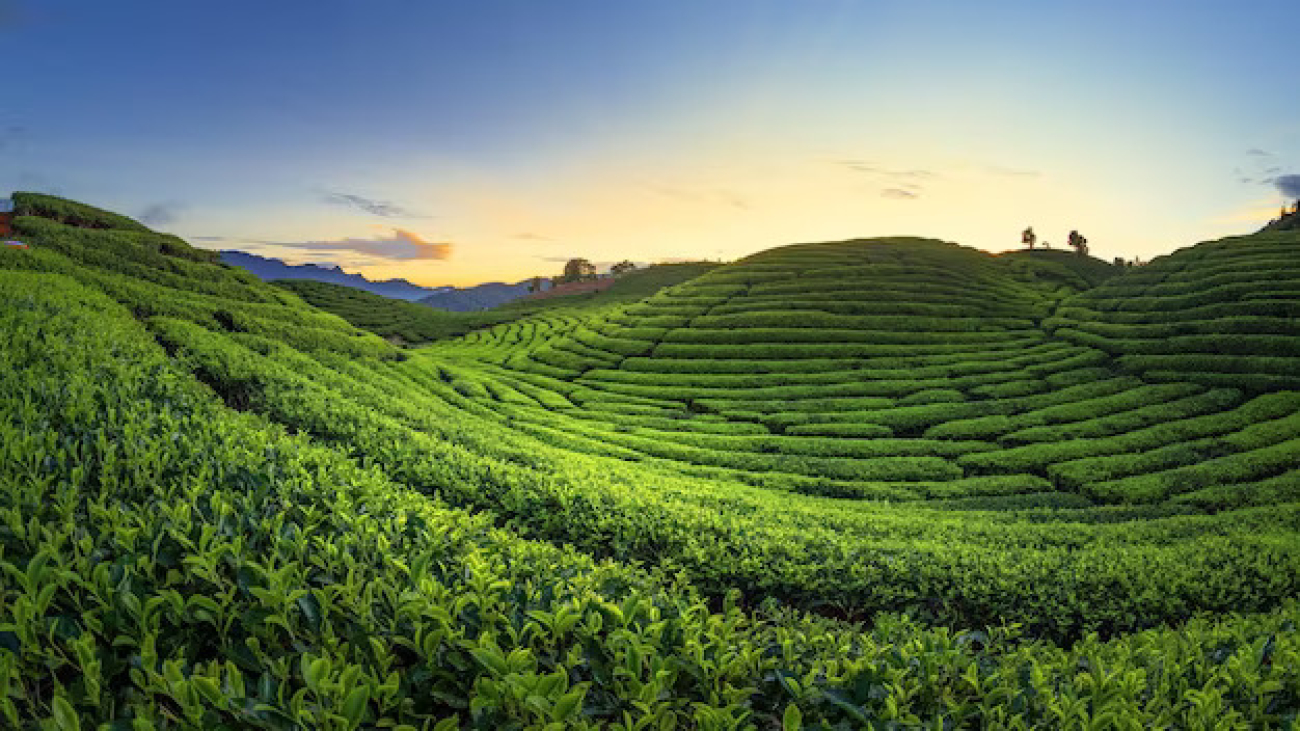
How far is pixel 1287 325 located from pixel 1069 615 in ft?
119

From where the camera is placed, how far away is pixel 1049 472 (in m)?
22.0

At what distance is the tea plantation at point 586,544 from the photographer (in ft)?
9.35

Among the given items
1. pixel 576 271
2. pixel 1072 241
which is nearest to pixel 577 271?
pixel 576 271

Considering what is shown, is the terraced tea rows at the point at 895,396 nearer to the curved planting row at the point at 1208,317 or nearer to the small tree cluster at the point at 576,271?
the curved planting row at the point at 1208,317

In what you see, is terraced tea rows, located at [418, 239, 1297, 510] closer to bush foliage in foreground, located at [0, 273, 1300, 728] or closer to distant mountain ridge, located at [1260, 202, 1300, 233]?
bush foliage in foreground, located at [0, 273, 1300, 728]

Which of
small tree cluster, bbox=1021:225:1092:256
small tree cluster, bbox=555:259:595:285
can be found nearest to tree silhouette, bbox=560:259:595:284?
small tree cluster, bbox=555:259:595:285

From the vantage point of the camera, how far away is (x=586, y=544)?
8328 millimetres

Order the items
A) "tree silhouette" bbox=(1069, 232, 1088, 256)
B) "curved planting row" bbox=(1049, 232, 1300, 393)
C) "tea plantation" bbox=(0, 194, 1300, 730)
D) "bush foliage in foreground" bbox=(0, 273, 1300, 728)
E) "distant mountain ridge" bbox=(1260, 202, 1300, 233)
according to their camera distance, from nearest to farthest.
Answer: "bush foliage in foreground" bbox=(0, 273, 1300, 728) < "tea plantation" bbox=(0, 194, 1300, 730) < "curved planting row" bbox=(1049, 232, 1300, 393) < "distant mountain ridge" bbox=(1260, 202, 1300, 233) < "tree silhouette" bbox=(1069, 232, 1088, 256)

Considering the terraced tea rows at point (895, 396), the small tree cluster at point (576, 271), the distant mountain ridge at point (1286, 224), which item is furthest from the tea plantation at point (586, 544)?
the small tree cluster at point (576, 271)

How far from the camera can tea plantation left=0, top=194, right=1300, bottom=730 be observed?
285 centimetres

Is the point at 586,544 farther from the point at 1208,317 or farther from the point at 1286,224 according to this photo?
the point at 1286,224

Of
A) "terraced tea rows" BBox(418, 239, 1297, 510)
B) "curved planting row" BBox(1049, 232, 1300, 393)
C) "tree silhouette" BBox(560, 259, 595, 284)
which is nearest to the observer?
"terraced tea rows" BBox(418, 239, 1297, 510)

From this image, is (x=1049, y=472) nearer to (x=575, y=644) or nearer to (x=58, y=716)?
(x=575, y=644)

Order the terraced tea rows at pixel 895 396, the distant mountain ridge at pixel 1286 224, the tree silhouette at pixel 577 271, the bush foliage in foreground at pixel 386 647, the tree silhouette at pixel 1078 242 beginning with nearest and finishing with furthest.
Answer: the bush foliage in foreground at pixel 386 647
the terraced tea rows at pixel 895 396
the distant mountain ridge at pixel 1286 224
the tree silhouette at pixel 1078 242
the tree silhouette at pixel 577 271
